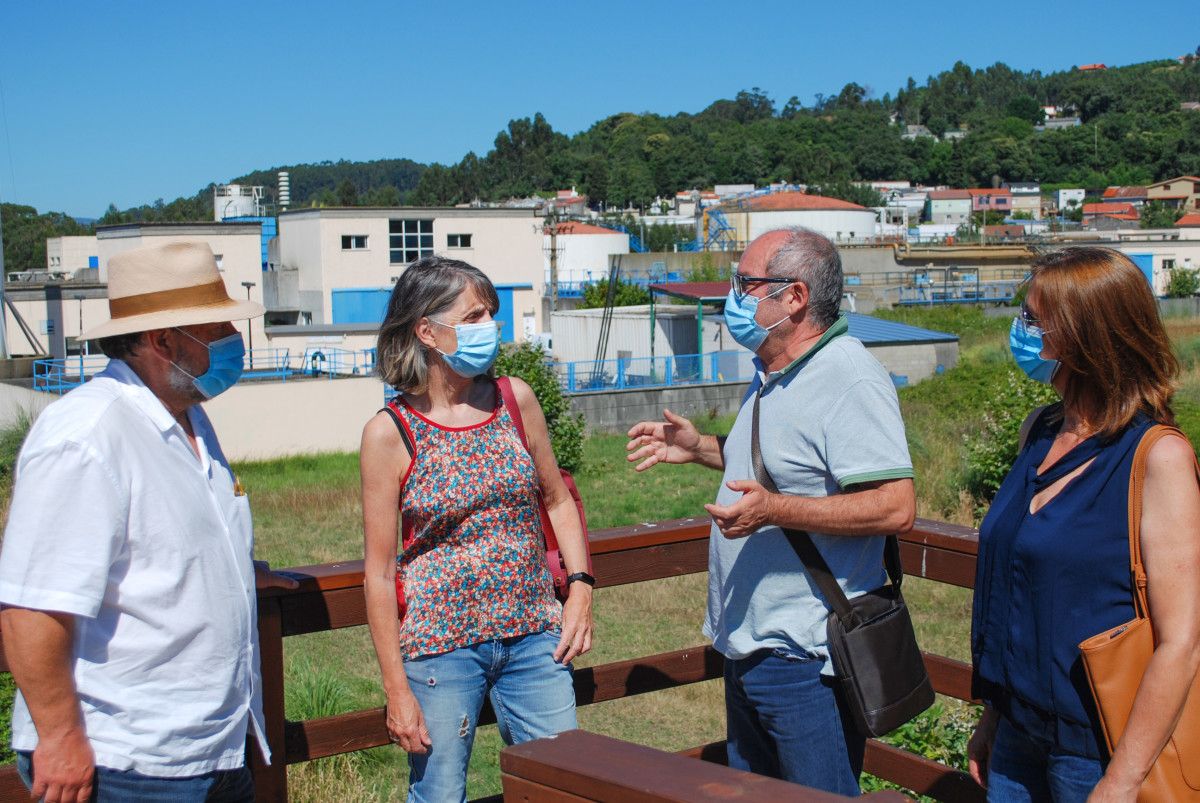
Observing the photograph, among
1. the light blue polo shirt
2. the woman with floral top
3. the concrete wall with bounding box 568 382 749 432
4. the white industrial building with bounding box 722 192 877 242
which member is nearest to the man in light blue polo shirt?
→ the light blue polo shirt

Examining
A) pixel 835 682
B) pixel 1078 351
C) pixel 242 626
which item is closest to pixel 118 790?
pixel 242 626

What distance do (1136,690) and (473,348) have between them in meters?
1.64

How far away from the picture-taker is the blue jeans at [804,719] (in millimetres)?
2758

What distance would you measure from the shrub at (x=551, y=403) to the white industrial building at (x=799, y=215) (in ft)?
174

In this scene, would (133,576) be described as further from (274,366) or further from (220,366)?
(274,366)

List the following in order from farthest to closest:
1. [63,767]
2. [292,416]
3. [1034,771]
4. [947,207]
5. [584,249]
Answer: [947,207]
[584,249]
[292,416]
[1034,771]
[63,767]

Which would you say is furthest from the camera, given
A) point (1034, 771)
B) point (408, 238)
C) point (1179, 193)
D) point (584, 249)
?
point (1179, 193)

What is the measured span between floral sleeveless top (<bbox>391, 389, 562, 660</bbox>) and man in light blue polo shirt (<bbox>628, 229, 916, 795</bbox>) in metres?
0.51

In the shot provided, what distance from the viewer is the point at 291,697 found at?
6.00 meters

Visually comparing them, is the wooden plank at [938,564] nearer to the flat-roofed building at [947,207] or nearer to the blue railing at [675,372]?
the blue railing at [675,372]

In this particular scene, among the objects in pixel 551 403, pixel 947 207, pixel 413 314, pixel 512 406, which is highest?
pixel 947 207

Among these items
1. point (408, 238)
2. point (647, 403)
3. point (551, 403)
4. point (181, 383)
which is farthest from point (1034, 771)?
point (408, 238)

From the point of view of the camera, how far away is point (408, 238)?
47.7 m

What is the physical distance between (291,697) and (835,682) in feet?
13.0
